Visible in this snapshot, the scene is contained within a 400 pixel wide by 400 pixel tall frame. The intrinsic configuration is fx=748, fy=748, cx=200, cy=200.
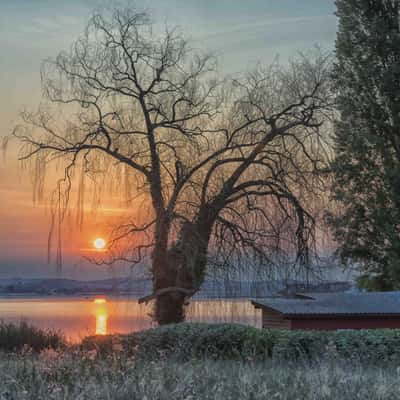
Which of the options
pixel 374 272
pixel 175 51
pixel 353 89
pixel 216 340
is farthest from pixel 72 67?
pixel 374 272

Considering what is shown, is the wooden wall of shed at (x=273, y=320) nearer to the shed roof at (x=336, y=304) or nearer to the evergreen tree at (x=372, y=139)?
the shed roof at (x=336, y=304)

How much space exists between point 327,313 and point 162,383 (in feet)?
43.5

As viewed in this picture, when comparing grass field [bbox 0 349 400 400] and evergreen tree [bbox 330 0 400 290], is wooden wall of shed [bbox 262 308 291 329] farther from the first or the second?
grass field [bbox 0 349 400 400]

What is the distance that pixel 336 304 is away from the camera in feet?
67.1

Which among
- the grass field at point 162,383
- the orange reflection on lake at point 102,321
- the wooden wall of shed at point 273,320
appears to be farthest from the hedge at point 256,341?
the grass field at point 162,383

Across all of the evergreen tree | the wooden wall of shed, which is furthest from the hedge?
the evergreen tree

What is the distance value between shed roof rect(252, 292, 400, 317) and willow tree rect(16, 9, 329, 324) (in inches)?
52.5

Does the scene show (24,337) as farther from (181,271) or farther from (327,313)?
(327,313)

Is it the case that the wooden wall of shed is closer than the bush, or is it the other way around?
the bush

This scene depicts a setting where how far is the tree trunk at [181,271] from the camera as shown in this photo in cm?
1855

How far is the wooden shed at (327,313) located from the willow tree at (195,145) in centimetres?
138

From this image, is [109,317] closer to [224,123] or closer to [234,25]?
[224,123]

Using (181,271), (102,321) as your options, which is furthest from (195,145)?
(102,321)

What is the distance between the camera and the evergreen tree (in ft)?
90.7
